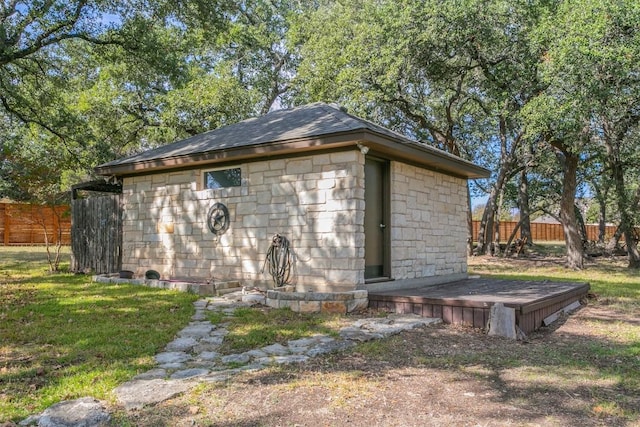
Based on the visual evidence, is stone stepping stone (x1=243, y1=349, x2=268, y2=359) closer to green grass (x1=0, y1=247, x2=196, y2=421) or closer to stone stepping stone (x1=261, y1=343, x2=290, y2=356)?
stone stepping stone (x1=261, y1=343, x2=290, y2=356)

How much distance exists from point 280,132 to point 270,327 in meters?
3.48

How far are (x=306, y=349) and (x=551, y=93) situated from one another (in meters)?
10.2

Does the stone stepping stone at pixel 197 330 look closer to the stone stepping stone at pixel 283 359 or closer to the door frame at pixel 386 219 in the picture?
the stone stepping stone at pixel 283 359

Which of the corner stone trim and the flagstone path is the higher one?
the corner stone trim

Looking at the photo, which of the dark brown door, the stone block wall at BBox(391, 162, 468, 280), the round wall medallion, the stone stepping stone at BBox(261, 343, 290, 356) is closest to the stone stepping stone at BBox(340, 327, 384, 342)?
the stone stepping stone at BBox(261, 343, 290, 356)

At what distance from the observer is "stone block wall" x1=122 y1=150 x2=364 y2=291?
6.74 m

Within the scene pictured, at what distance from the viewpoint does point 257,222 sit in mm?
7707

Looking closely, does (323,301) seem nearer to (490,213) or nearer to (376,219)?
(376,219)

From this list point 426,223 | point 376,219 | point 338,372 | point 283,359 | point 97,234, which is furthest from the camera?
point 97,234

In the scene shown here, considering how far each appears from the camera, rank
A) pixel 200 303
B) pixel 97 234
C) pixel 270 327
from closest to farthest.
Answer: pixel 270 327 < pixel 200 303 < pixel 97 234

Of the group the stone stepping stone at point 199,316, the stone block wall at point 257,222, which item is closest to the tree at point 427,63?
the stone block wall at point 257,222

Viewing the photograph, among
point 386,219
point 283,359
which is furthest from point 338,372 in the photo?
point 386,219

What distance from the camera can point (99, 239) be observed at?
1035 cm

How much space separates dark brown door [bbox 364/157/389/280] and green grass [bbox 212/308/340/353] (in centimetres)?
156
